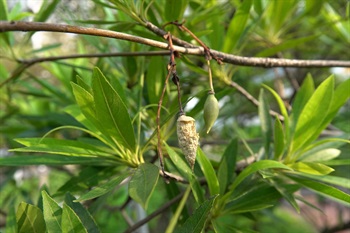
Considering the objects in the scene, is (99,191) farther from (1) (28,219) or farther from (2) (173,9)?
(2) (173,9)

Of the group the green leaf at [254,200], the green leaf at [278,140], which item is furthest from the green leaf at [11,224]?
the green leaf at [278,140]

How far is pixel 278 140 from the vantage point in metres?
0.79

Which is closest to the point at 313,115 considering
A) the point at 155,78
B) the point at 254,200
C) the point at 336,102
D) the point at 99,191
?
the point at 336,102

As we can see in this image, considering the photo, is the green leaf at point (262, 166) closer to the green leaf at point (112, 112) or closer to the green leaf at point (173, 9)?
the green leaf at point (112, 112)

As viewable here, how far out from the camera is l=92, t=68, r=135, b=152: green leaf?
599 millimetres

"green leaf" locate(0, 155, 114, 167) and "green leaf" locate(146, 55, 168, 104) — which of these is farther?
"green leaf" locate(146, 55, 168, 104)

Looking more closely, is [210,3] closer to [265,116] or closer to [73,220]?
[265,116]

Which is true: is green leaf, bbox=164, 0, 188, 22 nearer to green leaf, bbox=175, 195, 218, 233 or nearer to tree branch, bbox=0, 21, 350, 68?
tree branch, bbox=0, 21, 350, 68

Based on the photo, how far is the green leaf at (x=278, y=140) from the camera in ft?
2.50

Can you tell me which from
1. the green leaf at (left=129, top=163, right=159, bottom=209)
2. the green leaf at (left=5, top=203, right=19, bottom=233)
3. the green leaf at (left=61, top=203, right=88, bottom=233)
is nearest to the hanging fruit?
the green leaf at (left=129, top=163, right=159, bottom=209)

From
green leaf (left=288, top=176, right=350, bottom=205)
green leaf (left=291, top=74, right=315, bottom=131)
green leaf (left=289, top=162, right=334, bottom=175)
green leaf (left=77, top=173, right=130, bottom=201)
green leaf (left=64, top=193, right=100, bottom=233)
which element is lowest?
green leaf (left=64, top=193, right=100, bottom=233)

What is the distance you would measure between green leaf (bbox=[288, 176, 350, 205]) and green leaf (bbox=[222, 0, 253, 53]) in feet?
0.99

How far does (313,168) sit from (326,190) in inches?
2.3

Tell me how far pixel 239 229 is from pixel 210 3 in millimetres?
570
